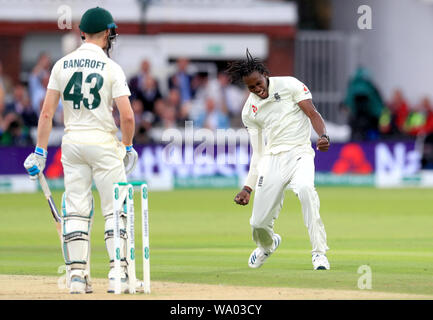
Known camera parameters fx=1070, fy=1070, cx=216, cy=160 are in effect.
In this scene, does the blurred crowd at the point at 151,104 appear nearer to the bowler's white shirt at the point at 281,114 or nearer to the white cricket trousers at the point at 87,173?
the bowler's white shirt at the point at 281,114

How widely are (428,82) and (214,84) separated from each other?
6.61m

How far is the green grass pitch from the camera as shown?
9.06 m

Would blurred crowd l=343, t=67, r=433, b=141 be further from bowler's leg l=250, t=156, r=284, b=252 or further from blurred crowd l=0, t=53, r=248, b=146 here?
bowler's leg l=250, t=156, r=284, b=252

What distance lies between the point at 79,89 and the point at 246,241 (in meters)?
5.00

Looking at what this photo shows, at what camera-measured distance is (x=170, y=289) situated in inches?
321

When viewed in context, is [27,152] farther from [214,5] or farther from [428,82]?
[428,82]

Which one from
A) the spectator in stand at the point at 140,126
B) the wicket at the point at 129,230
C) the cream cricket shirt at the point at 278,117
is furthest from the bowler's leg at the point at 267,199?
the spectator in stand at the point at 140,126

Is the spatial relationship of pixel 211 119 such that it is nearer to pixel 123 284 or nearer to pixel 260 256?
pixel 260 256

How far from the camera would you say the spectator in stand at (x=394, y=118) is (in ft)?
76.2

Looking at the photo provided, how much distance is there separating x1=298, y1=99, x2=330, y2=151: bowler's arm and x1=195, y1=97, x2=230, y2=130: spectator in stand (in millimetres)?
12020

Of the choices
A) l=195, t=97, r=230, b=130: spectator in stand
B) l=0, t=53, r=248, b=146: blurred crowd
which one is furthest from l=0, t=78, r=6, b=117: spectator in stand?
l=195, t=97, r=230, b=130: spectator in stand

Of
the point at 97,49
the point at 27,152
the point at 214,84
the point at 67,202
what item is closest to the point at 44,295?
the point at 67,202

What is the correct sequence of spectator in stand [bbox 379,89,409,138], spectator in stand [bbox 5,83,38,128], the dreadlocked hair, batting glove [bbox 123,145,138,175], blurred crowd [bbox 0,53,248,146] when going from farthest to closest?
spectator in stand [bbox 379,89,409,138] < spectator in stand [bbox 5,83,38,128] < blurred crowd [bbox 0,53,248,146] < the dreadlocked hair < batting glove [bbox 123,145,138,175]

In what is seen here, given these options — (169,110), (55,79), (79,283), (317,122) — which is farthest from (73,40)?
(79,283)
